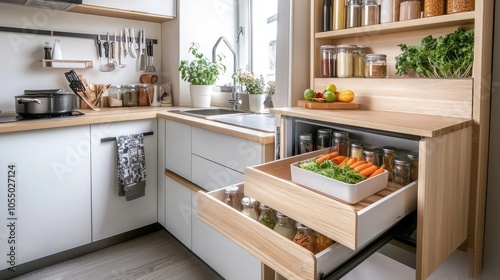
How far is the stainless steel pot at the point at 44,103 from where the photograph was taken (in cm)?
206

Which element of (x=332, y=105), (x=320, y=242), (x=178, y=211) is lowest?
(x=178, y=211)

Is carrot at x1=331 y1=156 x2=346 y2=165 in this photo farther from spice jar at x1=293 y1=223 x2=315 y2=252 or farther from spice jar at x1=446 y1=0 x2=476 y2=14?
spice jar at x1=446 y1=0 x2=476 y2=14

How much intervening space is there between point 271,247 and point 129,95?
2.27 m

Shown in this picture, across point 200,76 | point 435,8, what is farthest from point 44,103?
point 435,8

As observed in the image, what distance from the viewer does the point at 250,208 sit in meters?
1.21

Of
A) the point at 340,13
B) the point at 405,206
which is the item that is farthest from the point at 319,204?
the point at 340,13

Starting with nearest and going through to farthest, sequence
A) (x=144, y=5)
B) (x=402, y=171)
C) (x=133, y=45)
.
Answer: (x=402, y=171), (x=144, y=5), (x=133, y=45)

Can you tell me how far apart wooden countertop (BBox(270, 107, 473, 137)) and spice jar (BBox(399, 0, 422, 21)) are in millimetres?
342

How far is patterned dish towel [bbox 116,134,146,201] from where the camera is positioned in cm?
228

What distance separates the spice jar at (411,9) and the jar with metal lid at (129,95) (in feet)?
7.20

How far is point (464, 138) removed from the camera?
1.07 meters

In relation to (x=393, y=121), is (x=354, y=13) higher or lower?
higher

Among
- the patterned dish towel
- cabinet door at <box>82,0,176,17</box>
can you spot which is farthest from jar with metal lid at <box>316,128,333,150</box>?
cabinet door at <box>82,0,176,17</box>

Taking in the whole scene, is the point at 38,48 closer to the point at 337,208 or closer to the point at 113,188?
the point at 113,188
